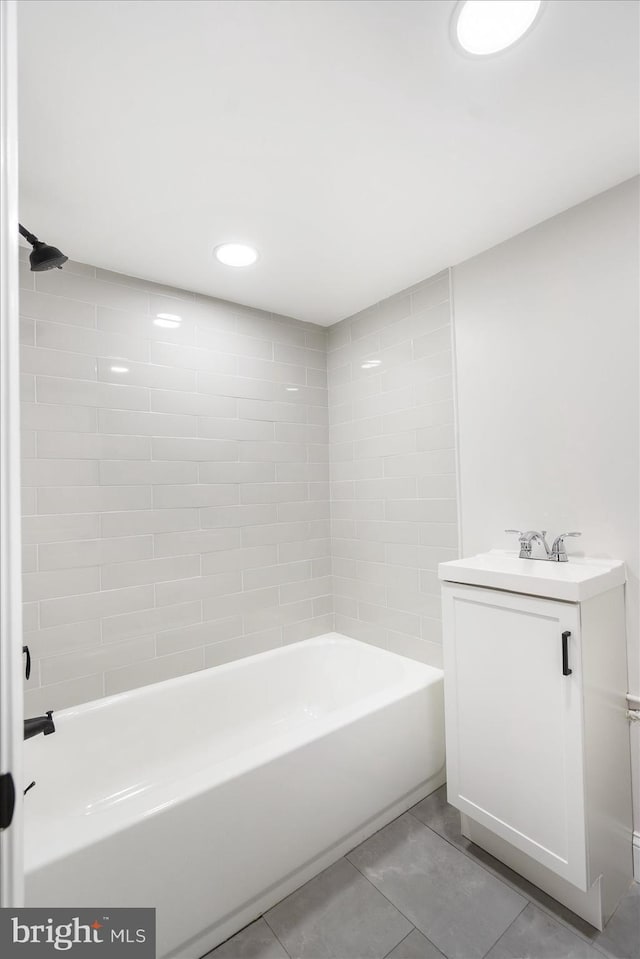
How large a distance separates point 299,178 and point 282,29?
54 cm

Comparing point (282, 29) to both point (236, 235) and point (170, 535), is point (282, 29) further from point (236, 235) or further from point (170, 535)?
point (170, 535)

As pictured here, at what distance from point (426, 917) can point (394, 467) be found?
1919mm

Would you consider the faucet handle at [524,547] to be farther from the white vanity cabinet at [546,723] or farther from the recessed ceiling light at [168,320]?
the recessed ceiling light at [168,320]

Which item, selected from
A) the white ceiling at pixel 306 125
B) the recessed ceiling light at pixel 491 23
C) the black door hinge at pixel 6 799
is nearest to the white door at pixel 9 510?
the black door hinge at pixel 6 799

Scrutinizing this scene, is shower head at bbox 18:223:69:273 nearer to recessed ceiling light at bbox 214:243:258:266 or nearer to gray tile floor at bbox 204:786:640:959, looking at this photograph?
recessed ceiling light at bbox 214:243:258:266

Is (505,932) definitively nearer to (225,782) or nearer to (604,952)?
(604,952)

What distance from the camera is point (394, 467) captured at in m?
2.66

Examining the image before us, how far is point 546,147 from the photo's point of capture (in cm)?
153

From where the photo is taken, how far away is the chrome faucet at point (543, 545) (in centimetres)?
182

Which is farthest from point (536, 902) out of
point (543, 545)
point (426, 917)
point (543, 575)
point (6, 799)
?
point (6, 799)

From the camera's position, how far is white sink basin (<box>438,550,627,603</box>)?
58.6 inches

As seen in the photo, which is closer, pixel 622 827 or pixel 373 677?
pixel 622 827

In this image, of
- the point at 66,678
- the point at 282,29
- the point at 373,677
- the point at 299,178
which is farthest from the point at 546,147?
the point at 66,678

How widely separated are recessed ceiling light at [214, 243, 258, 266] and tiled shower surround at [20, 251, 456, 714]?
1.40 feet
